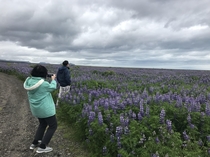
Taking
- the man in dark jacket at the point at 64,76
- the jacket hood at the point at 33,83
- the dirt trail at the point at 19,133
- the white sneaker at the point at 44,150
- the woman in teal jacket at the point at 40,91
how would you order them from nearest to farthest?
1. the jacket hood at the point at 33,83
2. the woman in teal jacket at the point at 40,91
3. the white sneaker at the point at 44,150
4. the dirt trail at the point at 19,133
5. the man in dark jacket at the point at 64,76

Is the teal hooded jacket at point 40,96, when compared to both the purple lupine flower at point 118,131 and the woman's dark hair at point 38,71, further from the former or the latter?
the purple lupine flower at point 118,131

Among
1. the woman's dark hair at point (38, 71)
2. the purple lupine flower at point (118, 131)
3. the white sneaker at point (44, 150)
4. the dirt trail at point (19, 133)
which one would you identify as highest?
the woman's dark hair at point (38, 71)

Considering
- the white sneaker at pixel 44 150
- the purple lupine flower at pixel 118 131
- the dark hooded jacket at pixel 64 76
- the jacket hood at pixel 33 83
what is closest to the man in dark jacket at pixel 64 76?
the dark hooded jacket at pixel 64 76

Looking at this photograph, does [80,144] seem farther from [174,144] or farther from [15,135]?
[174,144]

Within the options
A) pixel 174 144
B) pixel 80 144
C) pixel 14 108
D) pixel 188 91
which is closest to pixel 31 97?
pixel 80 144

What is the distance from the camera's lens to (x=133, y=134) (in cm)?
437

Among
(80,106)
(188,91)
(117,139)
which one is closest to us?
(117,139)

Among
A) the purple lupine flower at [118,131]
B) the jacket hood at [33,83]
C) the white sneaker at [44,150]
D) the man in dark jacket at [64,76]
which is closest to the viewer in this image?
the purple lupine flower at [118,131]

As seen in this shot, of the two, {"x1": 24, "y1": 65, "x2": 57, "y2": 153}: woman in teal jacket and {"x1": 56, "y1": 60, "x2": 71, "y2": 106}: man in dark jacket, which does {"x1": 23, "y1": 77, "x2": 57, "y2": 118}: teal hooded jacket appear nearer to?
{"x1": 24, "y1": 65, "x2": 57, "y2": 153}: woman in teal jacket

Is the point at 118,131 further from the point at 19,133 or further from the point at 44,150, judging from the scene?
the point at 19,133

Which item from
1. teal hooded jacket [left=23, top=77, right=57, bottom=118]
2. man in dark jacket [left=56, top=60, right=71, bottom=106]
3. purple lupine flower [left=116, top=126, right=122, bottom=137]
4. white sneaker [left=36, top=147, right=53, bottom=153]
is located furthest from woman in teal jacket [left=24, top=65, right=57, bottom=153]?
man in dark jacket [left=56, top=60, right=71, bottom=106]

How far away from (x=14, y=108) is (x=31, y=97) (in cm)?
541

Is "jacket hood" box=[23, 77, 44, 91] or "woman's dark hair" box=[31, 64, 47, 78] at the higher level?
"woman's dark hair" box=[31, 64, 47, 78]

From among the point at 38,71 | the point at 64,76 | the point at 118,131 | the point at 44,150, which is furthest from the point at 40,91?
the point at 64,76
